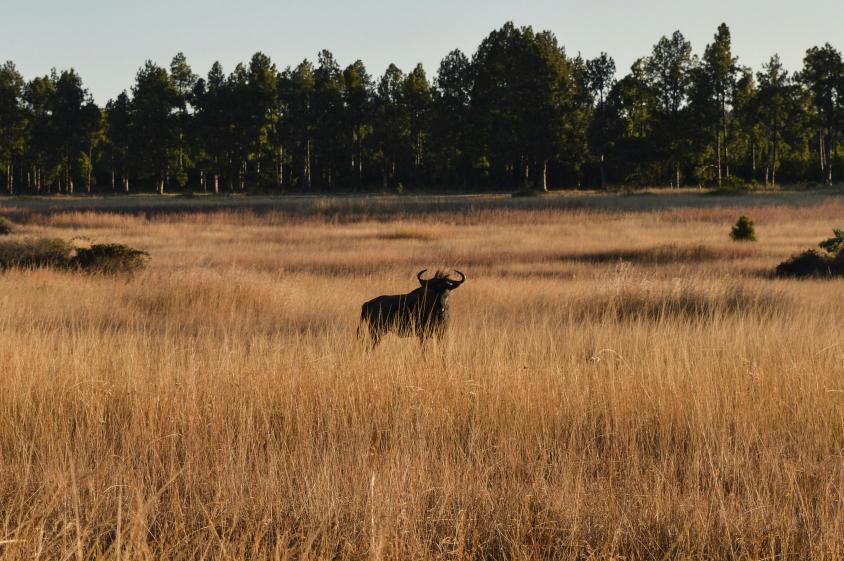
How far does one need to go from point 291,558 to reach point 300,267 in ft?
59.3

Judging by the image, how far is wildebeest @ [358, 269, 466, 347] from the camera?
7.73 metres

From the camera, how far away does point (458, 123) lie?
2872 inches

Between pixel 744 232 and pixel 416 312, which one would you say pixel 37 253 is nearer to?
pixel 416 312

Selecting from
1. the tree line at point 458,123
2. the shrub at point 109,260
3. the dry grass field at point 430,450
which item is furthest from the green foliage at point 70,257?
the tree line at point 458,123

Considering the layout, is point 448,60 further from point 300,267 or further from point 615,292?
point 615,292

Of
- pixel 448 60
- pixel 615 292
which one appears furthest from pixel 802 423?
pixel 448 60

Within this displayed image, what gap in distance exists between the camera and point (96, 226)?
35.3 m

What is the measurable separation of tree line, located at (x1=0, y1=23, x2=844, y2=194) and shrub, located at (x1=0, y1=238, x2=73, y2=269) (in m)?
49.6

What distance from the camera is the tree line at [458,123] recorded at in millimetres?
67000

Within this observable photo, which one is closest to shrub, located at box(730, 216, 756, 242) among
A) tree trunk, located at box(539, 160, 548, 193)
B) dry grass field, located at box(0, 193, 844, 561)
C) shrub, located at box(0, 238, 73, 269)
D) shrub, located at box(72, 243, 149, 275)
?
dry grass field, located at box(0, 193, 844, 561)

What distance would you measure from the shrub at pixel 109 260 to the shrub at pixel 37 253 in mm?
504

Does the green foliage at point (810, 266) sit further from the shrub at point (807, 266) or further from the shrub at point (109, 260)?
the shrub at point (109, 260)

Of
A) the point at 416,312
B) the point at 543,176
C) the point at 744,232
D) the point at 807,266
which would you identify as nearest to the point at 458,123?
the point at 543,176

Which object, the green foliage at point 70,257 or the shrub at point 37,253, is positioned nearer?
the green foliage at point 70,257
